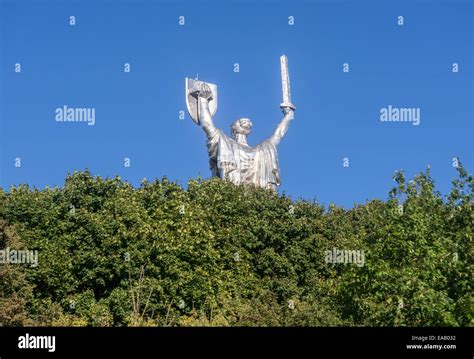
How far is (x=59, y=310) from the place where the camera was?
113 feet

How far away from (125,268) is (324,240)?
9641 mm

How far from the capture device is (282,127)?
48.7 m

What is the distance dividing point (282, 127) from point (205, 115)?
171 inches

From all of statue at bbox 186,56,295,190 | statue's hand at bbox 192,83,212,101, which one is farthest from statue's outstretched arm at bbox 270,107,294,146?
statue's hand at bbox 192,83,212,101

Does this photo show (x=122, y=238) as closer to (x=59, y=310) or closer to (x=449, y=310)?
(x=59, y=310)

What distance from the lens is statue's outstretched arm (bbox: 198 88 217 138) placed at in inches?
1839

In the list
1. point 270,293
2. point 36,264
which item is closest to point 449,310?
point 270,293

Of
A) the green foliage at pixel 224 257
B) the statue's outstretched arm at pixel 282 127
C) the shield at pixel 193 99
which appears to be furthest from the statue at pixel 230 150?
the green foliage at pixel 224 257

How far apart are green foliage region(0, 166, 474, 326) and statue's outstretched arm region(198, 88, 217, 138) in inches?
183

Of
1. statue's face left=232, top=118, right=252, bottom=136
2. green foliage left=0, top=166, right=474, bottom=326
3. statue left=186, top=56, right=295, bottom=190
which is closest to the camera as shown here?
green foliage left=0, top=166, right=474, bottom=326

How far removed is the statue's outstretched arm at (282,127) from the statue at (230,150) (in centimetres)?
89

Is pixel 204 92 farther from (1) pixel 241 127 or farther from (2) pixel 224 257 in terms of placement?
(2) pixel 224 257

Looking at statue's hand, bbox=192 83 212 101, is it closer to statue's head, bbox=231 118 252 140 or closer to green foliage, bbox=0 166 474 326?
statue's head, bbox=231 118 252 140
